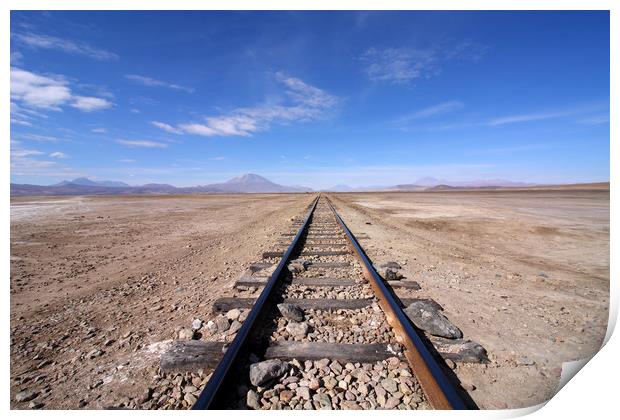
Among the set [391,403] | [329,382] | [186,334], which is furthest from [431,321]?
[186,334]

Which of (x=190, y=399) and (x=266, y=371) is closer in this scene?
(x=190, y=399)

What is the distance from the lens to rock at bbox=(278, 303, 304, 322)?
3.04 meters

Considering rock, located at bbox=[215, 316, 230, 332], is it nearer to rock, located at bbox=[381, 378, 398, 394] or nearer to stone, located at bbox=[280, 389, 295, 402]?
stone, located at bbox=[280, 389, 295, 402]

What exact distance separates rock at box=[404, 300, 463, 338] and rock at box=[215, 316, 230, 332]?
2029 millimetres

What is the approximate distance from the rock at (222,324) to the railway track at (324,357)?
28 cm

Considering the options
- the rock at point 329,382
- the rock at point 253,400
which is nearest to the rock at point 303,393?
the rock at point 329,382

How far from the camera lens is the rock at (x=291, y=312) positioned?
→ 9.98 feet

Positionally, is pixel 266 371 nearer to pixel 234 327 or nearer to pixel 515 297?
pixel 234 327

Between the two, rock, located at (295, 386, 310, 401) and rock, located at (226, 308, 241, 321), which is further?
rock, located at (226, 308, 241, 321)

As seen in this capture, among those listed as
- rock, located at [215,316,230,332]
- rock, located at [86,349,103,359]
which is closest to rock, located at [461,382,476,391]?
rock, located at [215,316,230,332]

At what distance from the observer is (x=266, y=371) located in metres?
2.11

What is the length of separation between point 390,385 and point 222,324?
1.79m
